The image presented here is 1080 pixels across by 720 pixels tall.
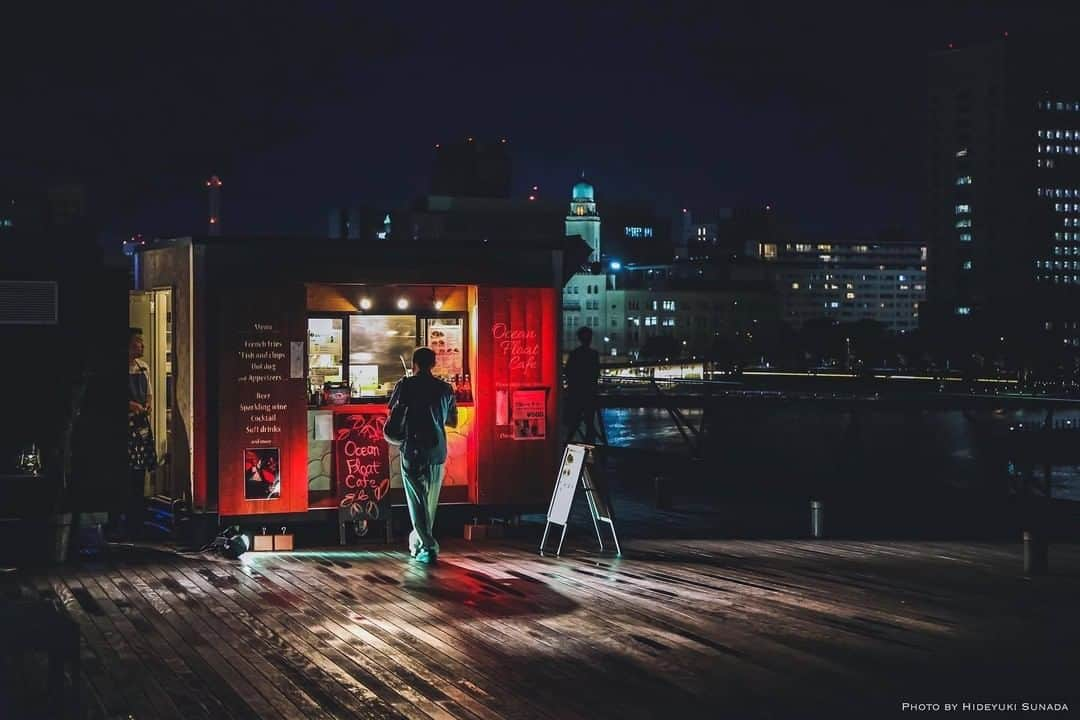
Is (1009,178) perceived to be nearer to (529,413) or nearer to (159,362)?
(529,413)

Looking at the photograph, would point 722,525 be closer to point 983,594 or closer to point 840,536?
point 840,536

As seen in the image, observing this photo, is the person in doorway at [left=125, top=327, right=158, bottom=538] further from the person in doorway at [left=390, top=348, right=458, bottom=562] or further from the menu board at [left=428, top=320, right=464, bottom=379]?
the menu board at [left=428, top=320, right=464, bottom=379]

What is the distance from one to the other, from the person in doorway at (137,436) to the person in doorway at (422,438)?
9.28ft

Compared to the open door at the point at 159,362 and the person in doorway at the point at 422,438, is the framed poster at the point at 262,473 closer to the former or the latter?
the open door at the point at 159,362

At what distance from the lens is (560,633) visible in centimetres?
873

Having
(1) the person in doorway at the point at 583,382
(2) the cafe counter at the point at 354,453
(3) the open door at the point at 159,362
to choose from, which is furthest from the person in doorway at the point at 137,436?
(1) the person in doorway at the point at 583,382

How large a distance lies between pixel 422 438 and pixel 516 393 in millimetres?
2166

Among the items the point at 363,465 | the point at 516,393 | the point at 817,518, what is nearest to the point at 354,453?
the point at 363,465

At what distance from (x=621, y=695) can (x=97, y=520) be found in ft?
23.2

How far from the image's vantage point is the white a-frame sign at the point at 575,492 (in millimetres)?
12289

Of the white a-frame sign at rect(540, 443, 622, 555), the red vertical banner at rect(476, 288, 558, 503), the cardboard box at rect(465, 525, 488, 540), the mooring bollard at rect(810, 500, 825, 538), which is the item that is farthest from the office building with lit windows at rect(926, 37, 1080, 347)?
the white a-frame sign at rect(540, 443, 622, 555)

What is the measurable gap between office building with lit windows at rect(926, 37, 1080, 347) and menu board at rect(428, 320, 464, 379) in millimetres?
177508

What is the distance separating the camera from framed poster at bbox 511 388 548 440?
13891mm

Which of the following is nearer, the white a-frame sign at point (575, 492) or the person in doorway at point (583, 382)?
the white a-frame sign at point (575, 492)
